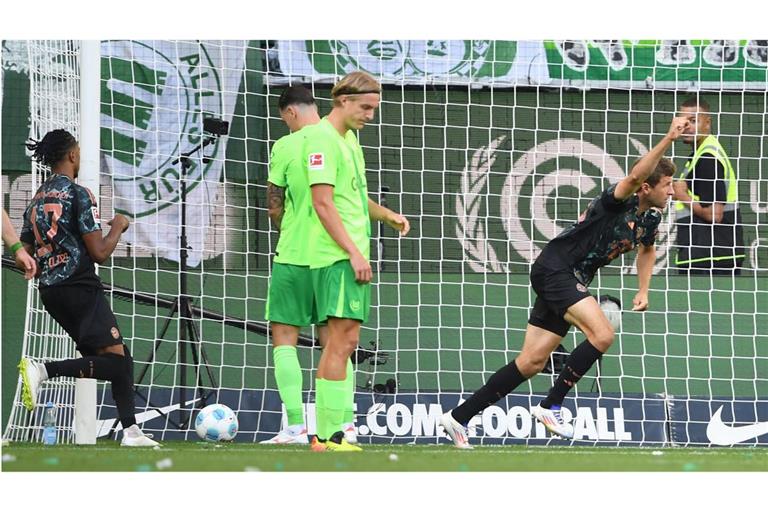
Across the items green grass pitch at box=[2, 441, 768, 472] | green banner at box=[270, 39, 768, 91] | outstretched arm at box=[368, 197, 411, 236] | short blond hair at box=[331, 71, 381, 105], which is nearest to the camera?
green grass pitch at box=[2, 441, 768, 472]

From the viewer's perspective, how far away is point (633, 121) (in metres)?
10.3

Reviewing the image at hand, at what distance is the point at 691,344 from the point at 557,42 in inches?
109

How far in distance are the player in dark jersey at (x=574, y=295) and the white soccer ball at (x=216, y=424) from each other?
1.71 m

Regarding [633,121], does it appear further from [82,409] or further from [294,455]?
[294,455]

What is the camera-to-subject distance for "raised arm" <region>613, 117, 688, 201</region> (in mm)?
6285

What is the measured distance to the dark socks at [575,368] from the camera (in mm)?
6902

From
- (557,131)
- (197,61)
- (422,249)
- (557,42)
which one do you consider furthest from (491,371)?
(197,61)

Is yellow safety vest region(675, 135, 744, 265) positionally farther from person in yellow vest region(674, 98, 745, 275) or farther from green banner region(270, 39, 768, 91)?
green banner region(270, 39, 768, 91)

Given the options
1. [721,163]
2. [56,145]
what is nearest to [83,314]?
[56,145]

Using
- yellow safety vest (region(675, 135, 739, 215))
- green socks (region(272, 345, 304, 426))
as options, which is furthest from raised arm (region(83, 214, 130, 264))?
yellow safety vest (region(675, 135, 739, 215))

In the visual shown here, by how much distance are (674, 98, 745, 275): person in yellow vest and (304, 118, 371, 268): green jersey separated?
4368 millimetres

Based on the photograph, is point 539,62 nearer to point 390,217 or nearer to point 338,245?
point 390,217

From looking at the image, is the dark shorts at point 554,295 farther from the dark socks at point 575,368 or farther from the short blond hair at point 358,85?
the short blond hair at point 358,85

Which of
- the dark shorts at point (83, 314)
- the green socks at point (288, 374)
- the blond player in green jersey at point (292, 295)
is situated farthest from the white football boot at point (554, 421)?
the dark shorts at point (83, 314)
